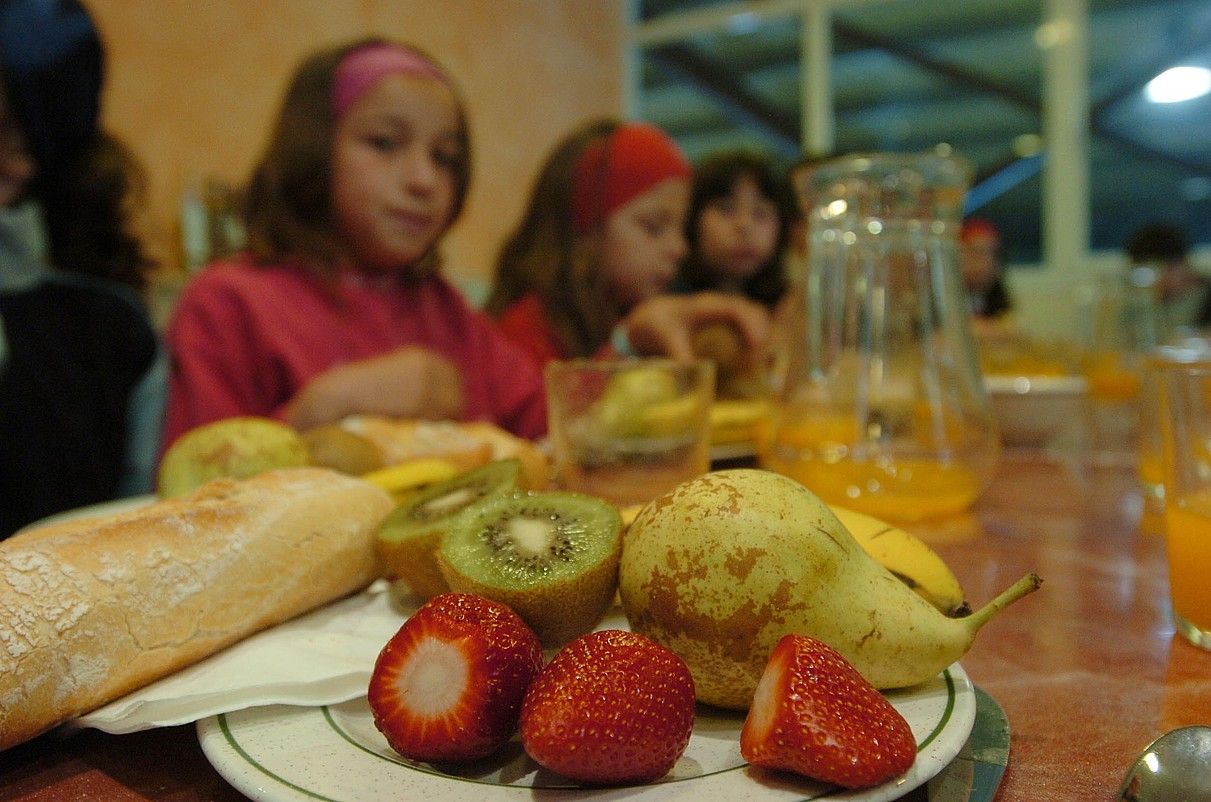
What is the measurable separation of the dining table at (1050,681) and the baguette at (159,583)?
35 mm

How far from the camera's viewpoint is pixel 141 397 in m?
1.74

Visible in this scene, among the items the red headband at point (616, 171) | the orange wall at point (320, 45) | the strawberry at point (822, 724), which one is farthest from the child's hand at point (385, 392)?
the orange wall at point (320, 45)

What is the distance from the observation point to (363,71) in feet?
5.49

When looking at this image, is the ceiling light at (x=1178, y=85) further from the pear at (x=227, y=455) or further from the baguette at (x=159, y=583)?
the baguette at (x=159, y=583)

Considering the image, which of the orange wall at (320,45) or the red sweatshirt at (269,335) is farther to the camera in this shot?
the orange wall at (320,45)

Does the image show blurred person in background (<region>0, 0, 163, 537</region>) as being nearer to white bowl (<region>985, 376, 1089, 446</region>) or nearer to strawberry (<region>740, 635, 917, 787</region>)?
strawberry (<region>740, 635, 917, 787</region>)

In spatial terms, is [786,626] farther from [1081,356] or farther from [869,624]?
[1081,356]

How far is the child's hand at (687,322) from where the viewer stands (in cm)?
151

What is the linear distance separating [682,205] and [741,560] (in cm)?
200

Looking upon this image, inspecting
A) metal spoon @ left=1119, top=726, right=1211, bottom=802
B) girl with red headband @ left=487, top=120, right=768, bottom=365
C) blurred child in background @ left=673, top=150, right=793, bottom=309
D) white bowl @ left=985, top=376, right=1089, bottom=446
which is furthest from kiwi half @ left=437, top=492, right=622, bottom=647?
blurred child in background @ left=673, top=150, right=793, bottom=309

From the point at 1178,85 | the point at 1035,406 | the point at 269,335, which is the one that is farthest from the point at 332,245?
the point at 1178,85

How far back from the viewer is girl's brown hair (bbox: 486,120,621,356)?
7.29ft

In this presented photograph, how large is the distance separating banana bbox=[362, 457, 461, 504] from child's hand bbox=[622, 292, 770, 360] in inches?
30.6

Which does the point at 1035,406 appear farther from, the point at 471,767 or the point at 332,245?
the point at 332,245
